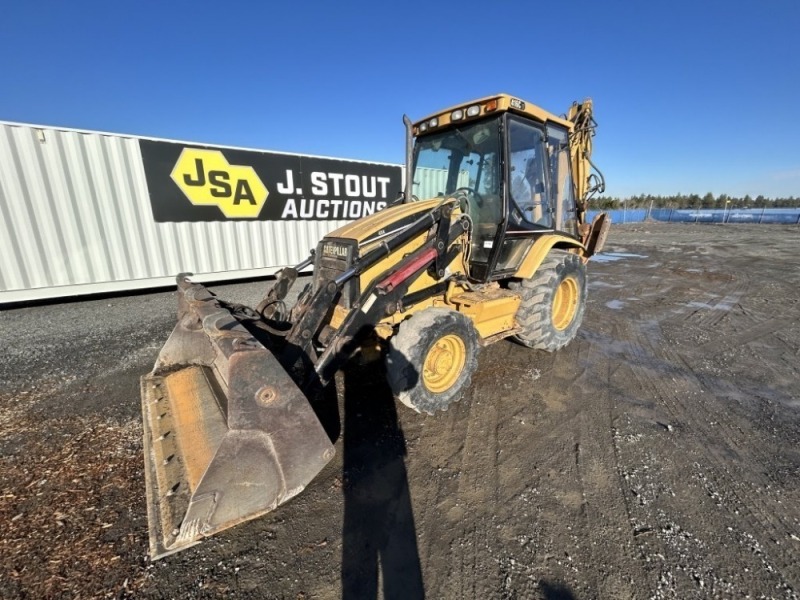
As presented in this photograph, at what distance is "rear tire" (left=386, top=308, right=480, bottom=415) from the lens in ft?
9.21

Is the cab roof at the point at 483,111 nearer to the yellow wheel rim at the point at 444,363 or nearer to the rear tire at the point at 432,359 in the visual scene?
the rear tire at the point at 432,359

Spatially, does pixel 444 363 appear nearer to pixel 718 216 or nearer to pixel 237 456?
pixel 237 456

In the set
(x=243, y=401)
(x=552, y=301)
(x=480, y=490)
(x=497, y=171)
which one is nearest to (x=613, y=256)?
(x=552, y=301)

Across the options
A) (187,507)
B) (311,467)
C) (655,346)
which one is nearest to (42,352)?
(187,507)

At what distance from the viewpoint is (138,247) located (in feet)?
23.4

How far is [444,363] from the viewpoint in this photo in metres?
3.25

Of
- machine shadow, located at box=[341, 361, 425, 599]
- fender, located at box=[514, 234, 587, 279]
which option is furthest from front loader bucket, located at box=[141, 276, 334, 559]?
fender, located at box=[514, 234, 587, 279]

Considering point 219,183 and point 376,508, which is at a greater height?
point 219,183

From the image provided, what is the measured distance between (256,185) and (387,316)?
6608 mm

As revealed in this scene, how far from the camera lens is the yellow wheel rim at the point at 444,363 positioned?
3146 millimetres

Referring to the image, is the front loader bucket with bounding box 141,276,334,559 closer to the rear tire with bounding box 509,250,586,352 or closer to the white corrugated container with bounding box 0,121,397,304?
the rear tire with bounding box 509,250,586,352

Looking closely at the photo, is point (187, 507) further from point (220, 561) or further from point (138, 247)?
point (138, 247)

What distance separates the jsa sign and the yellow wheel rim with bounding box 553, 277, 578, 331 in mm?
6676

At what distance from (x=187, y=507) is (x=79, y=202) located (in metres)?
7.29
